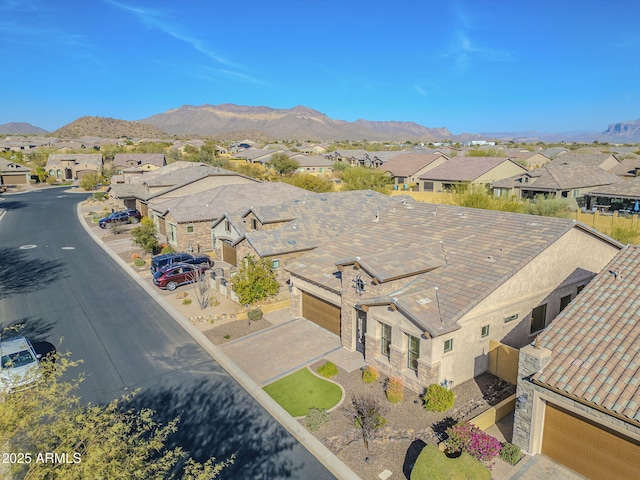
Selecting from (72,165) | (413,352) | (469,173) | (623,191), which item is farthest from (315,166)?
(413,352)

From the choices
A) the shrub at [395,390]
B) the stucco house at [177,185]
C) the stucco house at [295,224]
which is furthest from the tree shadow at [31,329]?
the stucco house at [177,185]

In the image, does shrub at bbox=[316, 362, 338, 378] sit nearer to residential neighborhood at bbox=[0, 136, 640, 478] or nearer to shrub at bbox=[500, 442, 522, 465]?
residential neighborhood at bbox=[0, 136, 640, 478]

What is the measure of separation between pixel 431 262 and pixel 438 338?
4.91 meters

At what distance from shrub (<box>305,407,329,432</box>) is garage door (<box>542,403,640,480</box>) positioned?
708cm

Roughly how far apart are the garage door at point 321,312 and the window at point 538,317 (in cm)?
929

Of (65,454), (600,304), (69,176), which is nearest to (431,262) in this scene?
(600,304)

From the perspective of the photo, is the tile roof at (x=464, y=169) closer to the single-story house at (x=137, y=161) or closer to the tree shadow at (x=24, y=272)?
the tree shadow at (x=24, y=272)

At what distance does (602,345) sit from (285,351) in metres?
13.0

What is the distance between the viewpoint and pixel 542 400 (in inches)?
488

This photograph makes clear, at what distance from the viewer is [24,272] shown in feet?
107

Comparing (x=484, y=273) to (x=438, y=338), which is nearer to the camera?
(x=438, y=338)

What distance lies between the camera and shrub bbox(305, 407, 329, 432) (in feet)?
48.0

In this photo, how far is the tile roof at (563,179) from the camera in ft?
163

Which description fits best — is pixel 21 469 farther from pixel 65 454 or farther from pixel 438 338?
pixel 438 338
